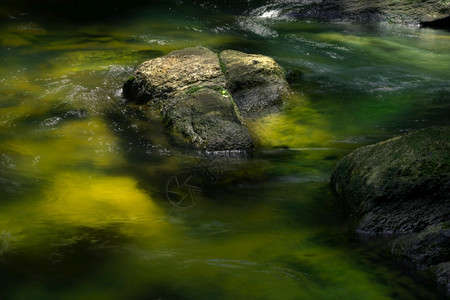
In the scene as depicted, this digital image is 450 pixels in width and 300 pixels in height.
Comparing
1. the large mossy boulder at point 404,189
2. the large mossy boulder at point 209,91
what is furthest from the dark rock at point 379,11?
the large mossy boulder at point 404,189

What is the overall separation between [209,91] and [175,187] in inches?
82.2

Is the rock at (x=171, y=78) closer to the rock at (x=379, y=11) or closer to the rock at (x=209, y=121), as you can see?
the rock at (x=209, y=121)

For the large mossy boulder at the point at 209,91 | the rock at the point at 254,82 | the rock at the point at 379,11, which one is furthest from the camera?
the rock at the point at 379,11

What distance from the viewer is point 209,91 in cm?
655

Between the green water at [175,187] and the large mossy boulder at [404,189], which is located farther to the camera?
the large mossy boulder at [404,189]

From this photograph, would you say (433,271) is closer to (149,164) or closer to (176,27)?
(149,164)

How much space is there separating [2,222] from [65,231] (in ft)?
1.71

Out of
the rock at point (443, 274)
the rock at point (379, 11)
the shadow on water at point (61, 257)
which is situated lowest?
the shadow on water at point (61, 257)

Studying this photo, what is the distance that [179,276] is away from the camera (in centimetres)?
338

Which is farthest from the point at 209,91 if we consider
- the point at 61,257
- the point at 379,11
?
the point at 379,11

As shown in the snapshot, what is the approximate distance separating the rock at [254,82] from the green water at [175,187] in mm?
Result: 306

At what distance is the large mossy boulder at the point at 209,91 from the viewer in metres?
5.94

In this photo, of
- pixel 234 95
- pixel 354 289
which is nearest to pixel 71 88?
pixel 234 95

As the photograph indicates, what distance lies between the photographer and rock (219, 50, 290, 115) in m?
7.34
